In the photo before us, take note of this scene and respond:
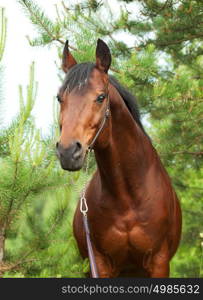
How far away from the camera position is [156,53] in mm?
7711

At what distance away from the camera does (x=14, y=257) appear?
14.0ft

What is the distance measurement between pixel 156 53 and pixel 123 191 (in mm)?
4202

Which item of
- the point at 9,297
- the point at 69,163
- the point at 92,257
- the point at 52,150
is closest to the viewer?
the point at 69,163

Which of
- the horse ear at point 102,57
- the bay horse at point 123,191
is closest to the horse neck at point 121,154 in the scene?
the bay horse at point 123,191

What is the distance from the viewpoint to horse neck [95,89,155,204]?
147 inches

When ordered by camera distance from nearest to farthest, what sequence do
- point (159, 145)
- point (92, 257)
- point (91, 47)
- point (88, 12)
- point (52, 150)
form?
1. point (92, 257)
2. point (52, 150)
3. point (91, 47)
4. point (159, 145)
5. point (88, 12)

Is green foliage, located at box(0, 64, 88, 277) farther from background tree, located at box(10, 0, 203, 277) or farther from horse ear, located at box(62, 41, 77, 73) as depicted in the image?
background tree, located at box(10, 0, 203, 277)

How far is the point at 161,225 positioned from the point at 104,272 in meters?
0.55

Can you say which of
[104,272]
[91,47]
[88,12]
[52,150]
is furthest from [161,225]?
[88,12]

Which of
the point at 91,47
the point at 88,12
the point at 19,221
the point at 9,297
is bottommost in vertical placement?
the point at 9,297

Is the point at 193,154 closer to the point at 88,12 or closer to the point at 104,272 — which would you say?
the point at 88,12

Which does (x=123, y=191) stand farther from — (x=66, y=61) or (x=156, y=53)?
(x=156, y=53)

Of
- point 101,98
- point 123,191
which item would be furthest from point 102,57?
point 123,191

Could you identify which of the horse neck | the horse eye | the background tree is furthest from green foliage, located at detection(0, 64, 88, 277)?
the background tree
